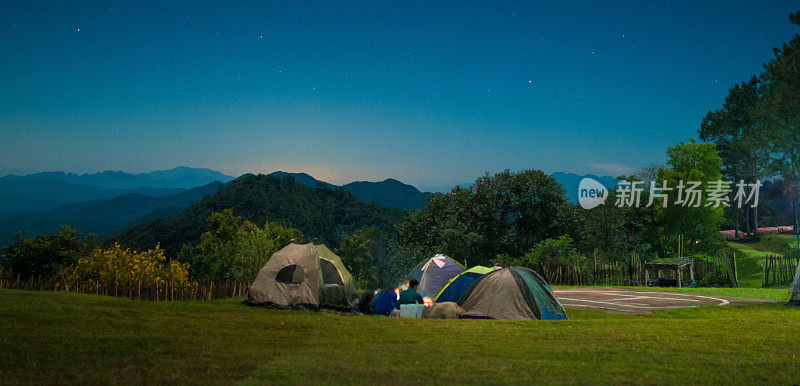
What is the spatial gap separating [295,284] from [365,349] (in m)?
8.88

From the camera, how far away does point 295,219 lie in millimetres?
75250

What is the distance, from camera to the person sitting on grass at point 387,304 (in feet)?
52.6

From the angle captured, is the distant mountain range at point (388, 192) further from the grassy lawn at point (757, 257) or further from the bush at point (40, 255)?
the bush at point (40, 255)

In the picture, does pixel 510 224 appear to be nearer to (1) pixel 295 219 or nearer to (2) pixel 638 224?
(2) pixel 638 224

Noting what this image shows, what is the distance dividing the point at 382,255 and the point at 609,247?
1984cm

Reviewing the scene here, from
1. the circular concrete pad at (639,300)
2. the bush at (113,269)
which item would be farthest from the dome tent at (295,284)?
the circular concrete pad at (639,300)

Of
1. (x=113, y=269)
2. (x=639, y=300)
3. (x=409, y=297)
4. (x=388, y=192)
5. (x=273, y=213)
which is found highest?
(x=388, y=192)

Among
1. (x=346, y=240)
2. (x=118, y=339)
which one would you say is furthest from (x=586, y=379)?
(x=346, y=240)

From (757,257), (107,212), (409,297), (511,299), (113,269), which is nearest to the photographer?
(511,299)

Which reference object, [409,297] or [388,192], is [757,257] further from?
[388,192]

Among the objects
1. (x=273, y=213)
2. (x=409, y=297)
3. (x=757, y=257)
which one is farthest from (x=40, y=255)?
(x=757, y=257)

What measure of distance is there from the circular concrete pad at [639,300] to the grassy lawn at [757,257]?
32.4ft

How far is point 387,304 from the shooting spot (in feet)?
52.8

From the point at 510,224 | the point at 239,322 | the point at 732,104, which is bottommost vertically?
the point at 239,322
